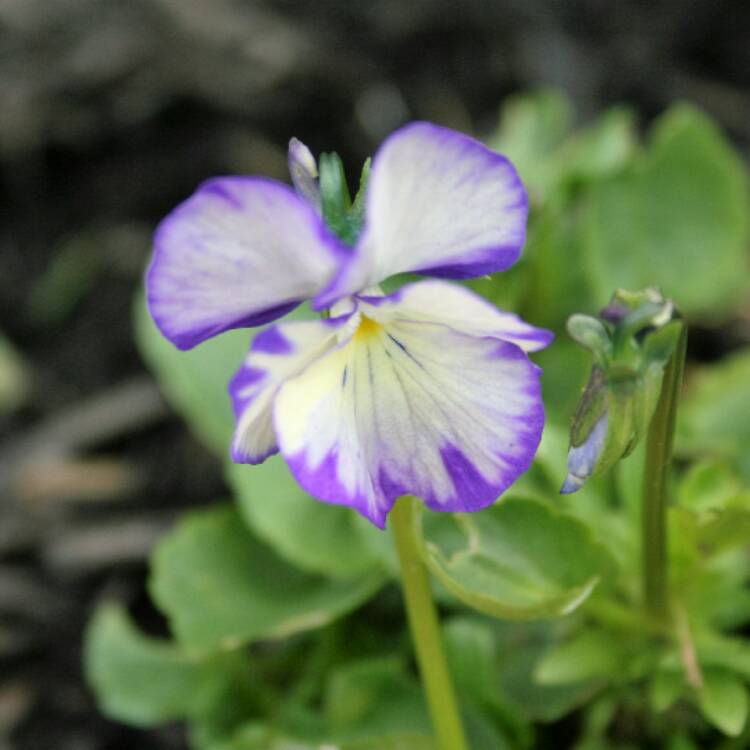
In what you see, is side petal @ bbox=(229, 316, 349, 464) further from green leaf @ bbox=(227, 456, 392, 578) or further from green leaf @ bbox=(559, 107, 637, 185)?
green leaf @ bbox=(559, 107, 637, 185)

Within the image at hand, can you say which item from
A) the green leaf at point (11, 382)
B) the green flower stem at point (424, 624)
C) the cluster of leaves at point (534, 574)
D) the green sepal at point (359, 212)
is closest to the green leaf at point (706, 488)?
the cluster of leaves at point (534, 574)

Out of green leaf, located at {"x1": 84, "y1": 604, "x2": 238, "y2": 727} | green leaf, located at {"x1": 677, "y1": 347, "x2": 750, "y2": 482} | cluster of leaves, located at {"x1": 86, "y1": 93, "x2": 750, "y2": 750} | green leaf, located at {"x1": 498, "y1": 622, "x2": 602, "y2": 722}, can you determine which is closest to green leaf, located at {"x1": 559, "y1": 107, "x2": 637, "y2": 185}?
cluster of leaves, located at {"x1": 86, "y1": 93, "x2": 750, "y2": 750}

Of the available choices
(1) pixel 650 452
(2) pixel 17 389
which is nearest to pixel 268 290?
(1) pixel 650 452

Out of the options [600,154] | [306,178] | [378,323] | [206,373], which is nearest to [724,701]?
[378,323]

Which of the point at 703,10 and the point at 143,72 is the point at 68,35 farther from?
the point at 703,10

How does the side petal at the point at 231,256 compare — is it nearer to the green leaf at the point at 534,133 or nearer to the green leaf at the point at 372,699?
the green leaf at the point at 372,699

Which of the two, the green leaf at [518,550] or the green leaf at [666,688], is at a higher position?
the green leaf at [518,550]
